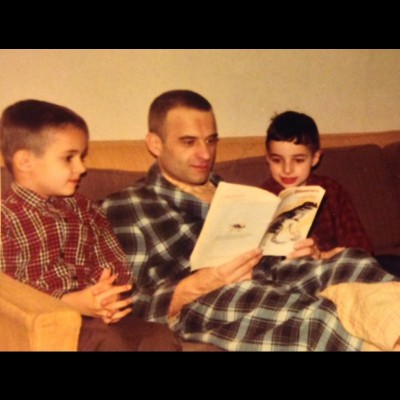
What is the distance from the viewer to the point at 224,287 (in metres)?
1.70

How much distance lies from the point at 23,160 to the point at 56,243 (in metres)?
0.19

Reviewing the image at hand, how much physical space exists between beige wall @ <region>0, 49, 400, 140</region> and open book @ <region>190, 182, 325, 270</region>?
0.42 meters

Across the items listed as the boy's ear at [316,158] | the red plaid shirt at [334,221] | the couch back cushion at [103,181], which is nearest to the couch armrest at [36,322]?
the couch back cushion at [103,181]

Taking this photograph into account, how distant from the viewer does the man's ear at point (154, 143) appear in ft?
6.23

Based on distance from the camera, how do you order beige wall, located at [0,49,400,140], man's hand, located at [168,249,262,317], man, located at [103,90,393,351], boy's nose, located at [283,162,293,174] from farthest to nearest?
boy's nose, located at [283,162,293,174]
beige wall, located at [0,49,400,140]
man's hand, located at [168,249,262,317]
man, located at [103,90,393,351]

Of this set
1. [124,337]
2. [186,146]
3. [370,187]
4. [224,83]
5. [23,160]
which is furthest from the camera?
[370,187]

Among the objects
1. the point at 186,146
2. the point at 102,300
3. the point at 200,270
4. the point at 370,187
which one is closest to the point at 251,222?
the point at 200,270

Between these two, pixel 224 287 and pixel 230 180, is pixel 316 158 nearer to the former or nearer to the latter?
pixel 230 180

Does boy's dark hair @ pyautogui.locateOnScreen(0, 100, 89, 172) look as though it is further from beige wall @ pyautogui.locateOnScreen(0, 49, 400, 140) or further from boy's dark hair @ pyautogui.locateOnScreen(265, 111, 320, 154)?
boy's dark hair @ pyautogui.locateOnScreen(265, 111, 320, 154)

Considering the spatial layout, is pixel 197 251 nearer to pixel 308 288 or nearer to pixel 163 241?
pixel 163 241

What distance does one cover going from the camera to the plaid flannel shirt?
1.57m

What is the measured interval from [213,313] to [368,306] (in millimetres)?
340

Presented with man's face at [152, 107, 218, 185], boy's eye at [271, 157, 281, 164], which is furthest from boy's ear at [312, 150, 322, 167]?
man's face at [152, 107, 218, 185]
